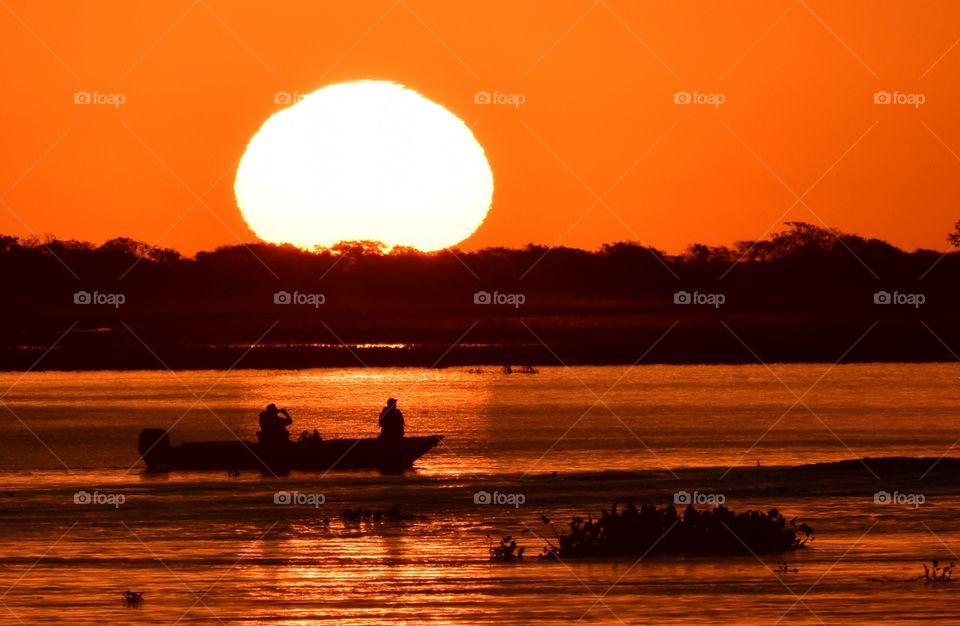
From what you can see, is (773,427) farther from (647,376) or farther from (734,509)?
(647,376)

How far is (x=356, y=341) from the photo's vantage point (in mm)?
119625

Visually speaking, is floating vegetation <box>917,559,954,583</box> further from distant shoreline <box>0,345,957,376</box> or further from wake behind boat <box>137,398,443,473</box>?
distant shoreline <box>0,345,957,376</box>

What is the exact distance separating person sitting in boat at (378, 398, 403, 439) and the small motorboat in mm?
119

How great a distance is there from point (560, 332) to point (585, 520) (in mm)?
98547

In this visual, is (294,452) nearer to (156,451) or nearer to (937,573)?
(156,451)

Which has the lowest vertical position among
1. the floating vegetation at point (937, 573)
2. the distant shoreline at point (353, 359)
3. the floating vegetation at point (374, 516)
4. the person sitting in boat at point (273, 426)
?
the floating vegetation at point (937, 573)

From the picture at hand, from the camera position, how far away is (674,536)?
2711 cm

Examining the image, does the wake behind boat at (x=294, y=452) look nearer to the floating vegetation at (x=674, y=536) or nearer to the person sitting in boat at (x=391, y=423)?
the person sitting in boat at (x=391, y=423)

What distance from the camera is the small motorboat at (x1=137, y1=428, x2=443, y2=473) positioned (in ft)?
131

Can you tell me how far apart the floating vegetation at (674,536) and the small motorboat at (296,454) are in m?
13.1

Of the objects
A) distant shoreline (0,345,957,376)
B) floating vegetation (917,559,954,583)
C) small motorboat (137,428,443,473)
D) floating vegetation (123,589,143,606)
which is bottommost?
→ floating vegetation (917,559,954,583)

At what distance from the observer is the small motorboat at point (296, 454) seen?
3981 centimetres

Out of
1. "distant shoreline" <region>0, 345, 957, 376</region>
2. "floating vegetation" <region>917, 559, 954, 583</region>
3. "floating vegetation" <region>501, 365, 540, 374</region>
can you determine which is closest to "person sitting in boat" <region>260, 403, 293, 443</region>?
"floating vegetation" <region>917, 559, 954, 583</region>

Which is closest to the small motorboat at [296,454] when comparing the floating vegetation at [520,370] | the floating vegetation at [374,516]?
the floating vegetation at [374,516]
